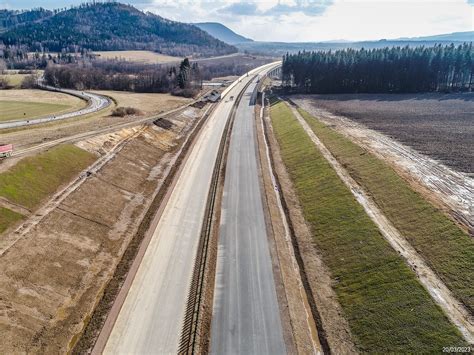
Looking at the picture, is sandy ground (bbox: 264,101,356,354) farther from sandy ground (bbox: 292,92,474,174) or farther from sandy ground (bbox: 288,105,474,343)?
sandy ground (bbox: 292,92,474,174)

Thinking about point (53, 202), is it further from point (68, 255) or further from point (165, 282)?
point (165, 282)

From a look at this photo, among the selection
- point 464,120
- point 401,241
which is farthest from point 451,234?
point 464,120

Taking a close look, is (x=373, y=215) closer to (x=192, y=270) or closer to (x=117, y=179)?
(x=192, y=270)

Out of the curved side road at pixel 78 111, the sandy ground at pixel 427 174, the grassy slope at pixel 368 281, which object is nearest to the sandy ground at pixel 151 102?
the curved side road at pixel 78 111

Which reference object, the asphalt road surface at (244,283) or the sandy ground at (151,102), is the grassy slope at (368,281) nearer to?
the asphalt road surface at (244,283)

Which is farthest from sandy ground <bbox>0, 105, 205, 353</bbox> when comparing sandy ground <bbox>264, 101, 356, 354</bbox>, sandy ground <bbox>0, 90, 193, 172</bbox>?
sandy ground <bbox>264, 101, 356, 354</bbox>

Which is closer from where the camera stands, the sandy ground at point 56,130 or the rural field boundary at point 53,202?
the rural field boundary at point 53,202
